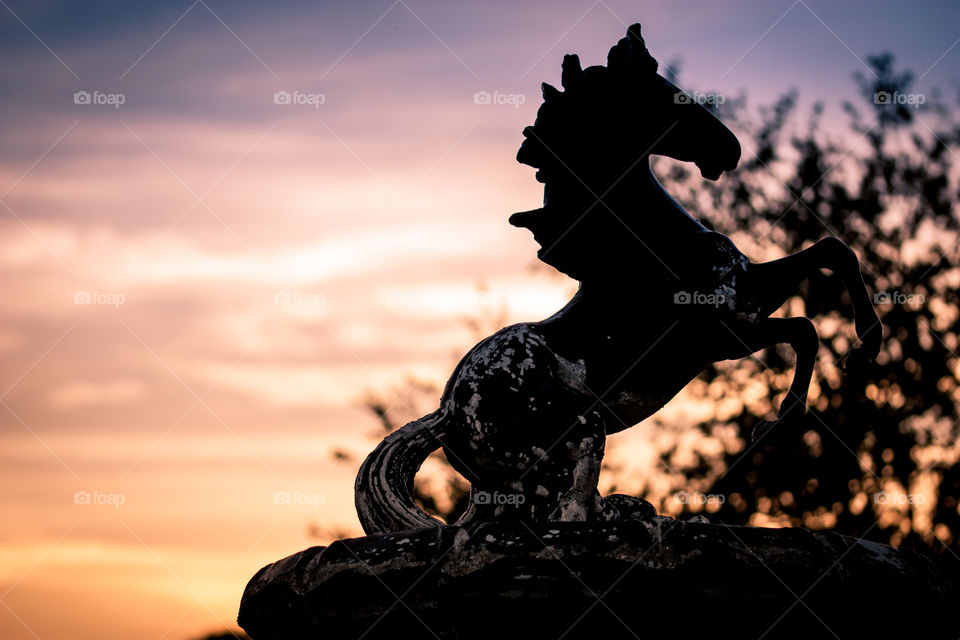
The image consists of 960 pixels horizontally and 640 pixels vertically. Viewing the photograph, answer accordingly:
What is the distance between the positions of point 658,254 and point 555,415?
75 cm

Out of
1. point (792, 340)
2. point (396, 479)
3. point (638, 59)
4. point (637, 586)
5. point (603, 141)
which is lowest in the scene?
point (637, 586)

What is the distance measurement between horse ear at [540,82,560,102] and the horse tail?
1296 mm

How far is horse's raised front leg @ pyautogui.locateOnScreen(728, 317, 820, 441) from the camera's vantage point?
14.1 feet

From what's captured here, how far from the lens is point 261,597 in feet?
12.0

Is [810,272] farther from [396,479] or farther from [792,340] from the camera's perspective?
[396,479]

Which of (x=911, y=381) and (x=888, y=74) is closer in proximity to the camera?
(x=911, y=381)

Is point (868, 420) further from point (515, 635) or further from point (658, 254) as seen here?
point (515, 635)

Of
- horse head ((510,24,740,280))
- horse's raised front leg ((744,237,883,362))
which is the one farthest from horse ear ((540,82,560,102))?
horse's raised front leg ((744,237,883,362))

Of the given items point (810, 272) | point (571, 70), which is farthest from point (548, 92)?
point (810, 272)

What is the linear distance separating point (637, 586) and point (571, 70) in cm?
210

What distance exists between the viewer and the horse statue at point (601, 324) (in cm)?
407

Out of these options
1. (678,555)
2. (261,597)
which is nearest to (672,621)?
(678,555)

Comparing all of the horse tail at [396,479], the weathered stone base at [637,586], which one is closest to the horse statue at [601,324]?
the horse tail at [396,479]

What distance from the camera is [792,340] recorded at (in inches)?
171
